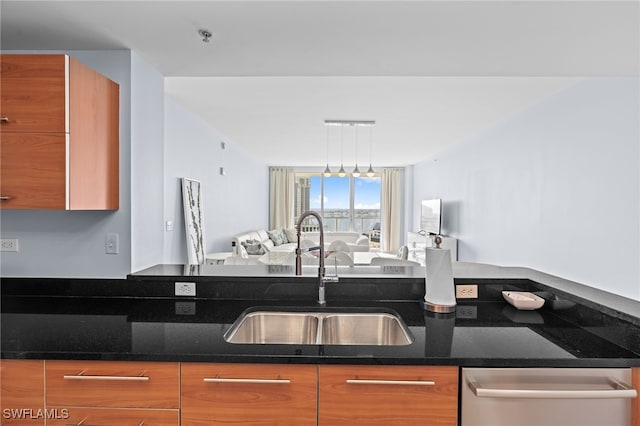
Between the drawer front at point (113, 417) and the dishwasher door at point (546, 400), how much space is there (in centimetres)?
103

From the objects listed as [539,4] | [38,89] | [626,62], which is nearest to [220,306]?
[38,89]

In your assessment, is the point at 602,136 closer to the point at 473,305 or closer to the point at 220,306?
the point at 473,305

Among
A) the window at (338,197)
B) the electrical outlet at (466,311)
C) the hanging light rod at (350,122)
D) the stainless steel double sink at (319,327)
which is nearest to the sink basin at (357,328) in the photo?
the stainless steel double sink at (319,327)

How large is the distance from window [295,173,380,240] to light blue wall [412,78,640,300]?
4774 mm

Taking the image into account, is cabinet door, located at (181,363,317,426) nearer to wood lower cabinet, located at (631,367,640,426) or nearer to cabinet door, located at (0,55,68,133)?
wood lower cabinet, located at (631,367,640,426)

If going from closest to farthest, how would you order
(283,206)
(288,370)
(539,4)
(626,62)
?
1. (288,370)
2. (539,4)
3. (626,62)
4. (283,206)

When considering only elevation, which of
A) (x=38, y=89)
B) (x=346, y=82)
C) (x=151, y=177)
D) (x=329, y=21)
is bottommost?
(x=151, y=177)

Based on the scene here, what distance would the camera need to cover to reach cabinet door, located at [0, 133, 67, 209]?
163 cm

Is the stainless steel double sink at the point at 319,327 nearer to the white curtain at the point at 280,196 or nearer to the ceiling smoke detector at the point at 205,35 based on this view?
the ceiling smoke detector at the point at 205,35

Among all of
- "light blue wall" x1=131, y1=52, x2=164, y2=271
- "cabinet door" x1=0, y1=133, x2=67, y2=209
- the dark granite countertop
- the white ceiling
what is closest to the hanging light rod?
the white ceiling

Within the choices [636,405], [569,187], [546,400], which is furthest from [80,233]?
[569,187]

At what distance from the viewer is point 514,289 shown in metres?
1.96

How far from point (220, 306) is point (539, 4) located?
6.61ft

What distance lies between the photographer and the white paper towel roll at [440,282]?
5.76 ft
